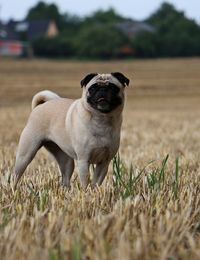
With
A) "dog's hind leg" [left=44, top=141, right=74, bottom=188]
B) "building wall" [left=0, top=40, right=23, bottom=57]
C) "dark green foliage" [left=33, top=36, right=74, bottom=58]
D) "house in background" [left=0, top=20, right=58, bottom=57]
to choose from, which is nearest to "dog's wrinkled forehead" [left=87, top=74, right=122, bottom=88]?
"dog's hind leg" [left=44, top=141, right=74, bottom=188]

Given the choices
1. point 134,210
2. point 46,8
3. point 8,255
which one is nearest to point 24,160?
point 134,210

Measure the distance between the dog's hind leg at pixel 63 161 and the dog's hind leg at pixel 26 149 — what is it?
25 cm

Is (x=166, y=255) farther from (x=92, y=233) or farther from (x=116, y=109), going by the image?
(x=116, y=109)

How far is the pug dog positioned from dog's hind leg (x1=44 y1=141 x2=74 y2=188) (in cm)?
2

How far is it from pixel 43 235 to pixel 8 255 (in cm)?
48

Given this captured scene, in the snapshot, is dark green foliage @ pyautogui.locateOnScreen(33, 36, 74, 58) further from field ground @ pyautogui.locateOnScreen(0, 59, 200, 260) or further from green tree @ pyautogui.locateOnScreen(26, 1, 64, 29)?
field ground @ pyautogui.locateOnScreen(0, 59, 200, 260)

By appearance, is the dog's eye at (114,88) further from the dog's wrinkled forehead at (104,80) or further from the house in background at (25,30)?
the house in background at (25,30)

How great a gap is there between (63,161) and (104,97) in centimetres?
153

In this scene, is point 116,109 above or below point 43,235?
above

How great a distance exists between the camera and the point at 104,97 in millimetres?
5652

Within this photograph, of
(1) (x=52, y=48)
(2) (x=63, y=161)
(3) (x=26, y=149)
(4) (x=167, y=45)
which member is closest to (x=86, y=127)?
(3) (x=26, y=149)

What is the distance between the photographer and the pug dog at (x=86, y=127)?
5.79 meters

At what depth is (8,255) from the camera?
3.41 meters

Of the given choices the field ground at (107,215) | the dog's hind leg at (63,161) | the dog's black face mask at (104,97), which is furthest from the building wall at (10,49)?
the dog's black face mask at (104,97)
